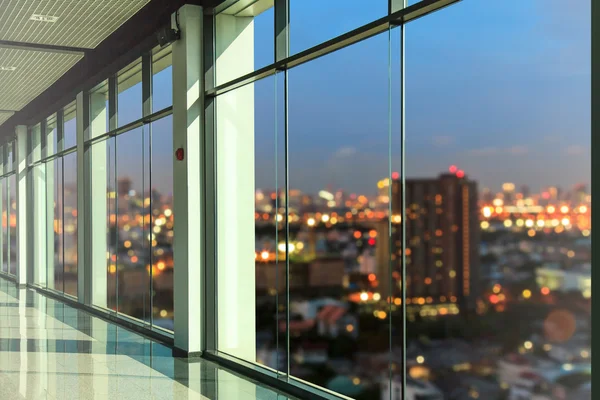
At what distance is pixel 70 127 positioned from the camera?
46.7ft

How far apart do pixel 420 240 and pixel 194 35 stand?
3980 mm

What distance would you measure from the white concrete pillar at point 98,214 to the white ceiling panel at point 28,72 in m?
0.93

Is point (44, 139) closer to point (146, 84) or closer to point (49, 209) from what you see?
point (49, 209)

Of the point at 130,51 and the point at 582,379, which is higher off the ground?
the point at 130,51

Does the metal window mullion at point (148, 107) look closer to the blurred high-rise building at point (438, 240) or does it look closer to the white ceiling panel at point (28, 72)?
the white ceiling panel at point (28, 72)

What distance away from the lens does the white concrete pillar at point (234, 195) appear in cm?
805

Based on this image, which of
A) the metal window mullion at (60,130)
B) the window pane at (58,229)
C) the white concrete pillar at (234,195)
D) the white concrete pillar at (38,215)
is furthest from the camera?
the white concrete pillar at (38,215)

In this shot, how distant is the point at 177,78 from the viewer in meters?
8.45

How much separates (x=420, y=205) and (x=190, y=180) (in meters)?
3.41

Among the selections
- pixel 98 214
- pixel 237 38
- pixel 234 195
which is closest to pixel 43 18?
pixel 237 38

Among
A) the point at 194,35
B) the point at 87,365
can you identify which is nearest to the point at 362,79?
the point at 194,35

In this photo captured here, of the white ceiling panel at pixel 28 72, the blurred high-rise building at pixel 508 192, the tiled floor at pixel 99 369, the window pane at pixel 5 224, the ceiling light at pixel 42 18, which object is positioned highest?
the ceiling light at pixel 42 18

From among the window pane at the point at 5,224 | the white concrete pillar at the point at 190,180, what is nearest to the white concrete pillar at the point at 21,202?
the window pane at the point at 5,224

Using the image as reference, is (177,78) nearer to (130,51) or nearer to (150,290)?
(130,51)
